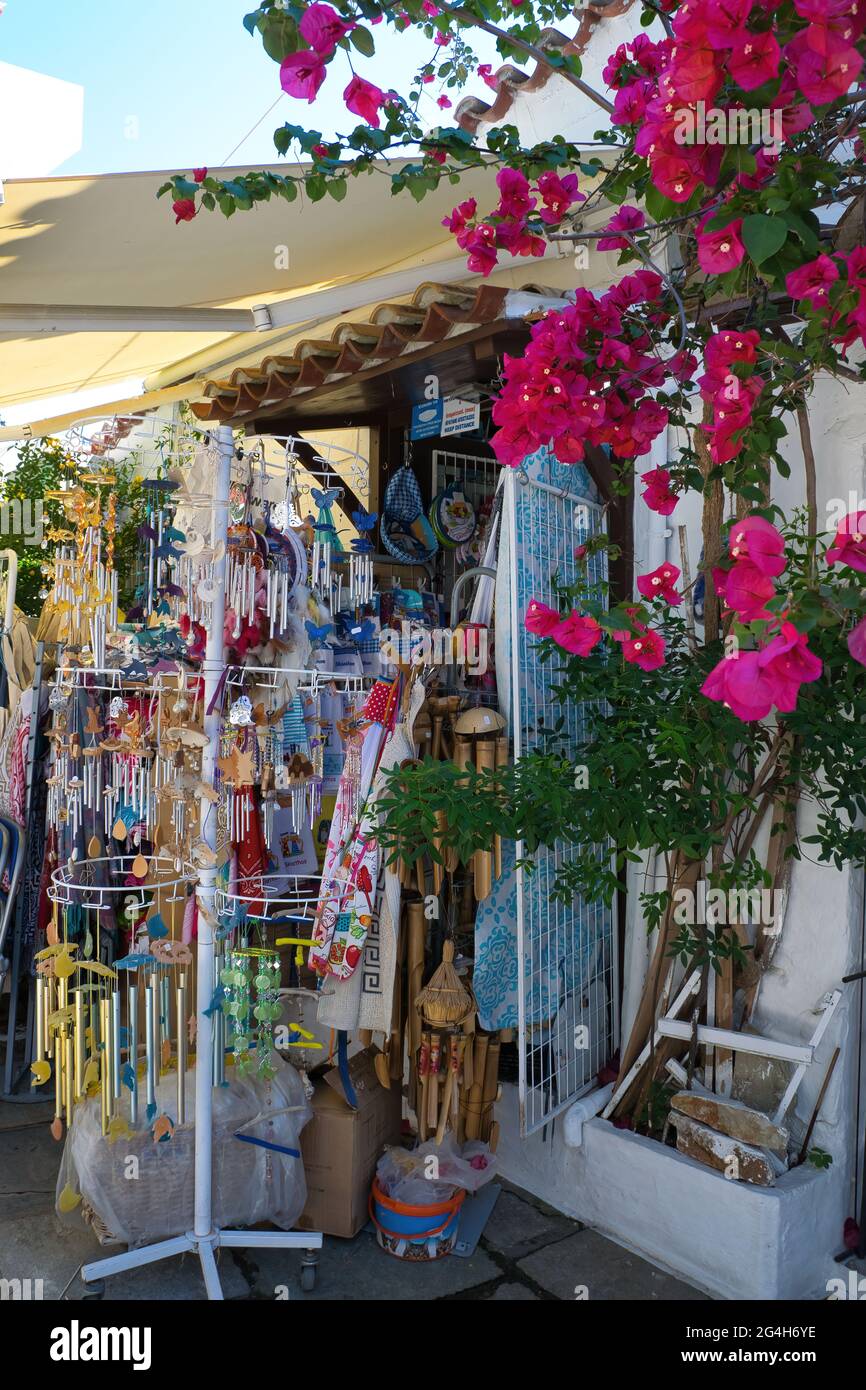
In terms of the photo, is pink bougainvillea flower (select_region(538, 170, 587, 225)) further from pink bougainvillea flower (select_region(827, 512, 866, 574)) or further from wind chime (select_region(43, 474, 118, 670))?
wind chime (select_region(43, 474, 118, 670))

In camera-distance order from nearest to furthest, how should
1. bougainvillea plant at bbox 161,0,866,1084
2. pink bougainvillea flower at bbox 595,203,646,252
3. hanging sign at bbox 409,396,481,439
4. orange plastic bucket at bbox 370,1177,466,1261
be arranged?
bougainvillea plant at bbox 161,0,866,1084
pink bougainvillea flower at bbox 595,203,646,252
orange plastic bucket at bbox 370,1177,466,1261
hanging sign at bbox 409,396,481,439

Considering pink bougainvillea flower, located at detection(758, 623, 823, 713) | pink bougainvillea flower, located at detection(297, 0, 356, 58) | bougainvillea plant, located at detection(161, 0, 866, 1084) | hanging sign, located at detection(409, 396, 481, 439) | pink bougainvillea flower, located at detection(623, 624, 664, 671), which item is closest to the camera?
pink bougainvillea flower, located at detection(758, 623, 823, 713)

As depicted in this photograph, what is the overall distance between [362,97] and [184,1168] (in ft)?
8.80

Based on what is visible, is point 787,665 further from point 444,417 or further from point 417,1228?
point 444,417

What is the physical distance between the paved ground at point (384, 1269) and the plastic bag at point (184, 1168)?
0.10 m

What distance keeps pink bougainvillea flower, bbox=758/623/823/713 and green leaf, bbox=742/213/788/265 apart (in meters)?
0.48

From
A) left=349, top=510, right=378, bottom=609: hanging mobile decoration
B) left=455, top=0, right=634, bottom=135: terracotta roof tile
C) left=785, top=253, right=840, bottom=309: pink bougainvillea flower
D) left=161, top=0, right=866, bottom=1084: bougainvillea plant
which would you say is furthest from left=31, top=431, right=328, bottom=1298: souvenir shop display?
left=455, top=0, right=634, bottom=135: terracotta roof tile

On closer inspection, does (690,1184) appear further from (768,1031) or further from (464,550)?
(464,550)

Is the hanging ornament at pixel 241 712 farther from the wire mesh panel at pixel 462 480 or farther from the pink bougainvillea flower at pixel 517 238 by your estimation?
the wire mesh panel at pixel 462 480

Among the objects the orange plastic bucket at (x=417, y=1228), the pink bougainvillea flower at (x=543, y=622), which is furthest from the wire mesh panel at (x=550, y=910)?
the pink bougainvillea flower at (x=543, y=622)

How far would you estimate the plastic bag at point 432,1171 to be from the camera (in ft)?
9.50

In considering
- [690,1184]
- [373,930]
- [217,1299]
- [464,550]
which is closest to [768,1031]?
[690,1184]

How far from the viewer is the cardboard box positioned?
294cm

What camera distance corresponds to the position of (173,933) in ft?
10.9
